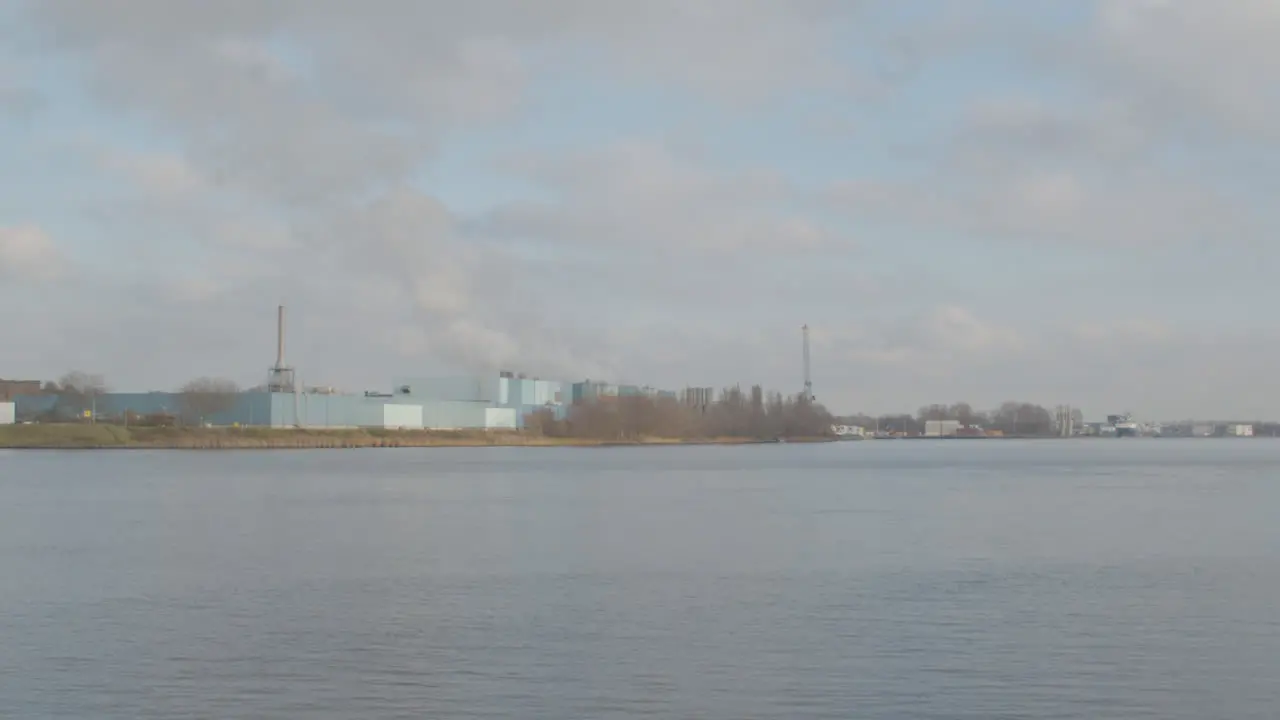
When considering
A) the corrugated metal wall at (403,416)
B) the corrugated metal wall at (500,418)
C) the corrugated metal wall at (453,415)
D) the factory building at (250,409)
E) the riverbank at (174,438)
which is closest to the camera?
the riverbank at (174,438)

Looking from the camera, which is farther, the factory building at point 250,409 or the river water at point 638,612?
the factory building at point 250,409

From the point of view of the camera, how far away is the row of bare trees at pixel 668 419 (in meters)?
151

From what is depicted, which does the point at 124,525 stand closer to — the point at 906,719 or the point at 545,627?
the point at 545,627

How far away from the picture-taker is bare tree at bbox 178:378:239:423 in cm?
12038

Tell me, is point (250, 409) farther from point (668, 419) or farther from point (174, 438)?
point (668, 419)

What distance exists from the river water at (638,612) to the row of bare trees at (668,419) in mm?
106955

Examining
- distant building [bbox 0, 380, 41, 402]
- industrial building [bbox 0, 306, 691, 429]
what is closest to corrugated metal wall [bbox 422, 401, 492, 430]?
industrial building [bbox 0, 306, 691, 429]

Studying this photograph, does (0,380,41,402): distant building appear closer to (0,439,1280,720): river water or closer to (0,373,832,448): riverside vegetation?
(0,373,832,448): riverside vegetation

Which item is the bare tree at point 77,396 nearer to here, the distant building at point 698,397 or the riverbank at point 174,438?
the riverbank at point 174,438

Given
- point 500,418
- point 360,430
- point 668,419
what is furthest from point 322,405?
point 668,419

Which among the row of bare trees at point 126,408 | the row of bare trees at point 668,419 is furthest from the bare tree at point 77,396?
the row of bare trees at point 668,419

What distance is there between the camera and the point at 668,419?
529 ft

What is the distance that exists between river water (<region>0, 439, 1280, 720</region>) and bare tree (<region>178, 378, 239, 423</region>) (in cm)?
7858

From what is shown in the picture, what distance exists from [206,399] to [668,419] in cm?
5784
